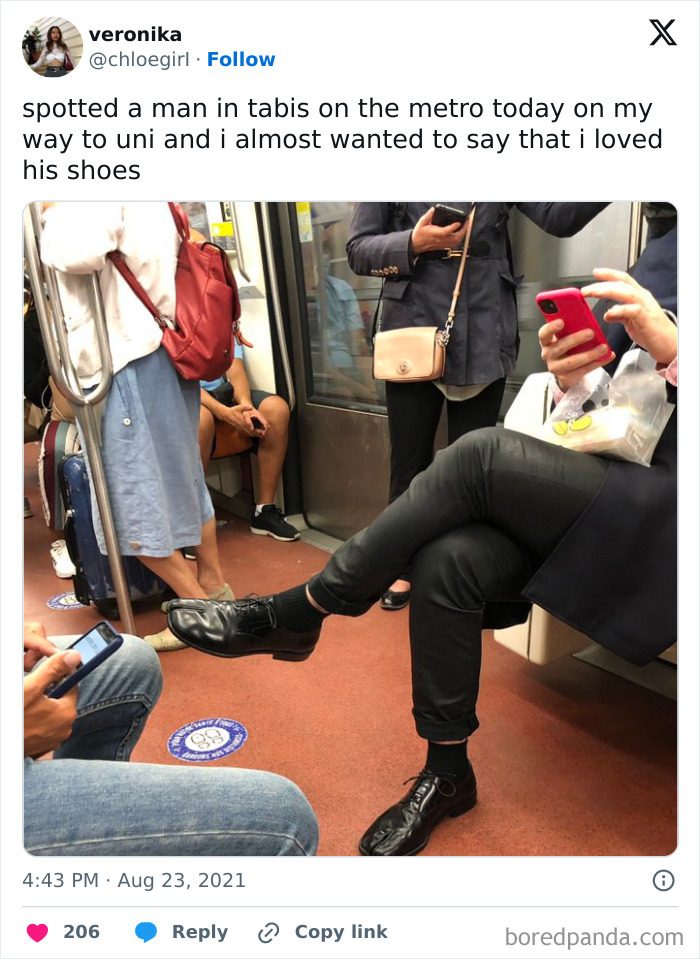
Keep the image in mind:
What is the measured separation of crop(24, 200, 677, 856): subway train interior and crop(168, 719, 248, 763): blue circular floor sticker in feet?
0.05

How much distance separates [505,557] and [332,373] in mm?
1468

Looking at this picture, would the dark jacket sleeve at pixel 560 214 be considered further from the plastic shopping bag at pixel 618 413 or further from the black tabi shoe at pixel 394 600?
the black tabi shoe at pixel 394 600

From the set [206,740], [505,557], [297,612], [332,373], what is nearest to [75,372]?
[297,612]

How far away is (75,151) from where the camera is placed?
1.93 feet

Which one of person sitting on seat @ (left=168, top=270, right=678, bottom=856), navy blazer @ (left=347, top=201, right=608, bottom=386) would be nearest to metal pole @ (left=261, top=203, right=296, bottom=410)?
navy blazer @ (left=347, top=201, right=608, bottom=386)

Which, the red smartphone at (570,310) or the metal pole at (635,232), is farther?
the metal pole at (635,232)

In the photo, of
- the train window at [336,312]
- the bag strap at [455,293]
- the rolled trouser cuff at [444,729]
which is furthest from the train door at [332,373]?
the rolled trouser cuff at [444,729]

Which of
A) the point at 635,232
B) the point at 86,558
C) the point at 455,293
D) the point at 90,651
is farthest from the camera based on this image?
the point at 86,558

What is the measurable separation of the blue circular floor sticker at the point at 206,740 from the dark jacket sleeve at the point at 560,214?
3.39ft

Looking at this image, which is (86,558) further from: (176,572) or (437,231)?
(437,231)

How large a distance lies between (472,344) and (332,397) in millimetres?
923

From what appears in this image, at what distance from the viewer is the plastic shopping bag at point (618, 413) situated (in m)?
0.86

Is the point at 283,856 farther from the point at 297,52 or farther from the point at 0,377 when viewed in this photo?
the point at 297,52

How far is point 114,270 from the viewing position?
1.31 m
